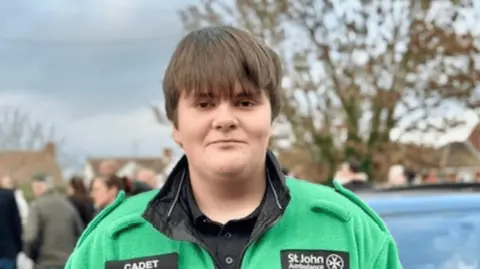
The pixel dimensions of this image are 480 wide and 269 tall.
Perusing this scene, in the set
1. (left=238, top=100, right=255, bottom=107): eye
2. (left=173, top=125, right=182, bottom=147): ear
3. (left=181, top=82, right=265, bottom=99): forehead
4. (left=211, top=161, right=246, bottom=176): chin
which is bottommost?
(left=211, top=161, right=246, bottom=176): chin

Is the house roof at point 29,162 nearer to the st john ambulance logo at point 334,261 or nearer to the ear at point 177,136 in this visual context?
the ear at point 177,136

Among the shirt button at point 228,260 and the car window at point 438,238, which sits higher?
the shirt button at point 228,260

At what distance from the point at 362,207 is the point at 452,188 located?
3.21 metres

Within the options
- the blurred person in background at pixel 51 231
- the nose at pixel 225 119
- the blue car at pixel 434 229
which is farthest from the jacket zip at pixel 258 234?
the blurred person in background at pixel 51 231

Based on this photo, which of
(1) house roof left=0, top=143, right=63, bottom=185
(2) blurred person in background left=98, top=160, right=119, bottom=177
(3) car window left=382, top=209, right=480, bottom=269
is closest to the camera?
Answer: (3) car window left=382, top=209, right=480, bottom=269

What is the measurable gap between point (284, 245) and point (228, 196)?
173 millimetres

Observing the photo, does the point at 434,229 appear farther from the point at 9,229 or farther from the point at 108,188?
the point at 9,229

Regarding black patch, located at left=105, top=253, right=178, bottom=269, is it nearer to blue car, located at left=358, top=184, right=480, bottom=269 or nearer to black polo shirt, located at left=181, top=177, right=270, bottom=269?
black polo shirt, located at left=181, top=177, right=270, bottom=269

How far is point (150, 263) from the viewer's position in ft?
6.53

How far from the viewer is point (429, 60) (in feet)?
78.2

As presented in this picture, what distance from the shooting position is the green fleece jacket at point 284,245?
6.54 feet

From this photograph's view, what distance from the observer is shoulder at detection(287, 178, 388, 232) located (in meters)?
2.05

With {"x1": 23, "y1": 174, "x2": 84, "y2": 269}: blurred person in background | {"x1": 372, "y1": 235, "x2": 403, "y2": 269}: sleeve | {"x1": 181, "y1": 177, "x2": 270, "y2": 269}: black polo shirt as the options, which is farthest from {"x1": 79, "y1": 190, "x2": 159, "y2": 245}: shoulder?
{"x1": 23, "y1": 174, "x2": 84, "y2": 269}: blurred person in background

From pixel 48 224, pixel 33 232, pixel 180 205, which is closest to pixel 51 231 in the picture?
pixel 48 224
